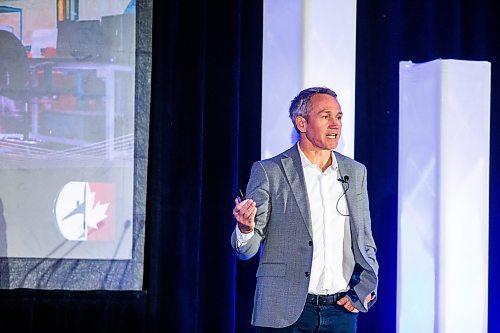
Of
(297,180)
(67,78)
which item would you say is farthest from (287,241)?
(67,78)

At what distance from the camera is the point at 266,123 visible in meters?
3.39

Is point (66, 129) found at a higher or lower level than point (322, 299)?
higher

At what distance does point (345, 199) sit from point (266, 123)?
0.92 m

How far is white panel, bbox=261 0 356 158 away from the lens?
3383mm

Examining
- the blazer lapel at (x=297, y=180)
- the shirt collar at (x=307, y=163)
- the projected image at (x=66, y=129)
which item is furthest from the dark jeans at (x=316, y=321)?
the projected image at (x=66, y=129)

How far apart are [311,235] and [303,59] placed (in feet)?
3.84

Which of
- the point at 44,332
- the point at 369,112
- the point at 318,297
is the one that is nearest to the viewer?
the point at 318,297

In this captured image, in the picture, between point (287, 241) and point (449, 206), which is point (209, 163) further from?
point (287, 241)

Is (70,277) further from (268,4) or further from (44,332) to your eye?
(268,4)

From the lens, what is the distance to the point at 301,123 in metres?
2.62

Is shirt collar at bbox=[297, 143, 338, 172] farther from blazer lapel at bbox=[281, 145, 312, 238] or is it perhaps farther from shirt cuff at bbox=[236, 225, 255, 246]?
shirt cuff at bbox=[236, 225, 255, 246]

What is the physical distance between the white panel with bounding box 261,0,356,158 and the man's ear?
0.71 m

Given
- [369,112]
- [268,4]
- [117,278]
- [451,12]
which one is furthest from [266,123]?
[451,12]

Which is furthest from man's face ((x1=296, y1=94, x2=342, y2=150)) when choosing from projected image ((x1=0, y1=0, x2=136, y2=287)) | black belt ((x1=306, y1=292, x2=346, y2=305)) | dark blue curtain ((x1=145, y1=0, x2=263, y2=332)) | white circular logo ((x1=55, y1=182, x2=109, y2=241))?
white circular logo ((x1=55, y1=182, x2=109, y2=241))
